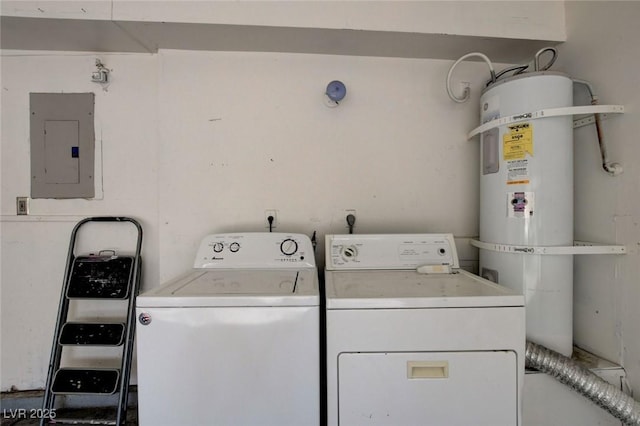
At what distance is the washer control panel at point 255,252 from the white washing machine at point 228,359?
435 mm

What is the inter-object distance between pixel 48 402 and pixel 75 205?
0.99 m

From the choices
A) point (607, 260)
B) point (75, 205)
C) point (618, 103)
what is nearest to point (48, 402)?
point (75, 205)

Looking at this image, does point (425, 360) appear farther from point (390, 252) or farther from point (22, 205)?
point (22, 205)

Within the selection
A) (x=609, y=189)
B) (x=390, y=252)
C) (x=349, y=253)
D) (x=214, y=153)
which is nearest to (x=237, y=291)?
(x=349, y=253)

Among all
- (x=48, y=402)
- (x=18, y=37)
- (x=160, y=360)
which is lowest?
(x=48, y=402)

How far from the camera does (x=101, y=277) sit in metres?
1.51

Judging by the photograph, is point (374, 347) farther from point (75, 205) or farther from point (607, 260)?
point (75, 205)

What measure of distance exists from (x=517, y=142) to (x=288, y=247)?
109 centimetres

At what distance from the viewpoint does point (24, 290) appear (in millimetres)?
1586

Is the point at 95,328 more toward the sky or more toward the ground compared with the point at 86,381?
more toward the sky

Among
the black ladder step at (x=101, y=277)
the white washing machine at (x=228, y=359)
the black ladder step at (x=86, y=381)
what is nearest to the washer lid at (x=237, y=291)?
the white washing machine at (x=228, y=359)

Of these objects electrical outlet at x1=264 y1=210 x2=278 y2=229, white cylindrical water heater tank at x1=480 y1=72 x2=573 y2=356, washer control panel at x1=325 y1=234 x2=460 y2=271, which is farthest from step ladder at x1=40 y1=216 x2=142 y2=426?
white cylindrical water heater tank at x1=480 y1=72 x2=573 y2=356

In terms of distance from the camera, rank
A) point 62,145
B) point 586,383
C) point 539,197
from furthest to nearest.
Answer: point 62,145, point 539,197, point 586,383

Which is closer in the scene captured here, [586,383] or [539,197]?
[586,383]
